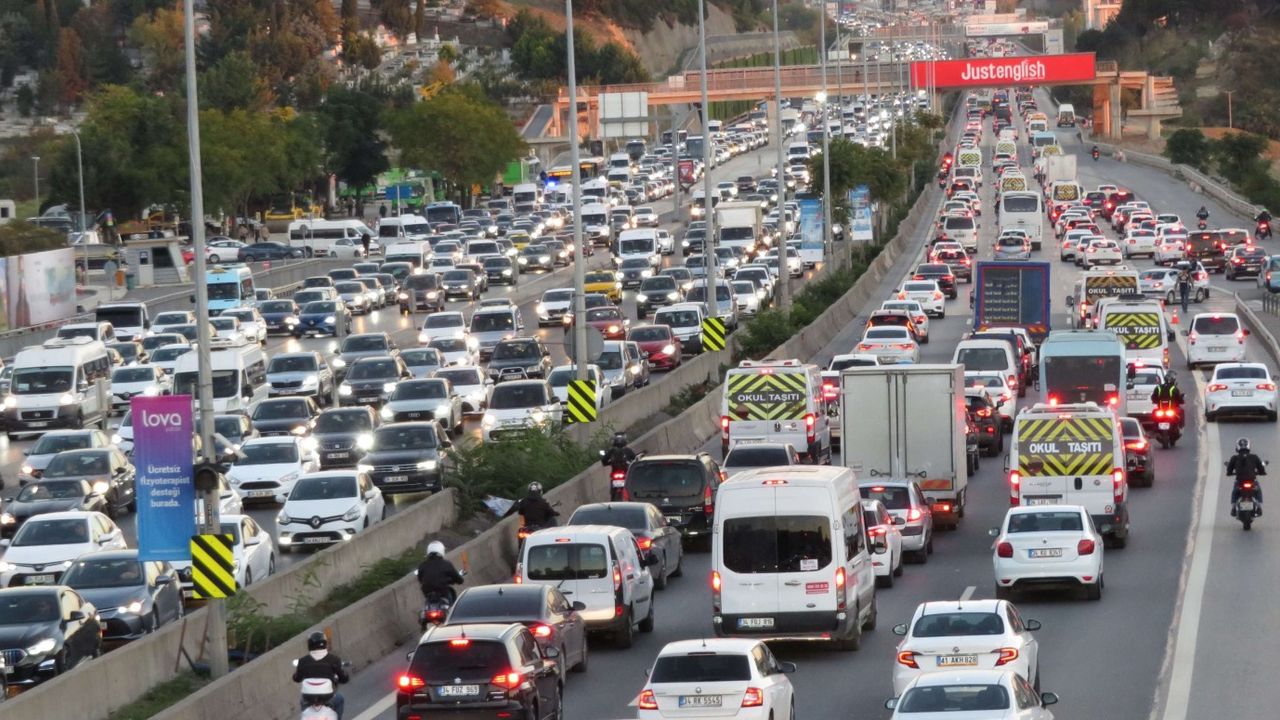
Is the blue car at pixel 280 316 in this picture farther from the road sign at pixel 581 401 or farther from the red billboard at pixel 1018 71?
the red billboard at pixel 1018 71

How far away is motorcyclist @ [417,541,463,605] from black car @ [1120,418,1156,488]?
53.3 feet

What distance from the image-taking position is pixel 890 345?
50.2m

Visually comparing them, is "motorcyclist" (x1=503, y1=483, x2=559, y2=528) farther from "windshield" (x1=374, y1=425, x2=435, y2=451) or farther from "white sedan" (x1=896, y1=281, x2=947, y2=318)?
"white sedan" (x1=896, y1=281, x2=947, y2=318)

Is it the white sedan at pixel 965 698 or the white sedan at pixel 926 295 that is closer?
the white sedan at pixel 965 698

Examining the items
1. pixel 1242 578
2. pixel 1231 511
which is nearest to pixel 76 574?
pixel 1242 578

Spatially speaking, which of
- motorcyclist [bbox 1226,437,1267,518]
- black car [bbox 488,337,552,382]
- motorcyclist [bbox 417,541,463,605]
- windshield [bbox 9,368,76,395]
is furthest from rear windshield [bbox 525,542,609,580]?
windshield [bbox 9,368,76,395]

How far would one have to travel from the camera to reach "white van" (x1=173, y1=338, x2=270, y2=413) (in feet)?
154

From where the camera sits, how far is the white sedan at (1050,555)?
27.4 m

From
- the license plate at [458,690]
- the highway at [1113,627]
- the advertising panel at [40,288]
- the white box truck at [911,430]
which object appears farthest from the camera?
the advertising panel at [40,288]

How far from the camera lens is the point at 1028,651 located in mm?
A: 20734

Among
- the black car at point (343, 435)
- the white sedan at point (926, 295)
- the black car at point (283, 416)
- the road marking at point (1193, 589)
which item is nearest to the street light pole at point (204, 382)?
the road marking at point (1193, 589)

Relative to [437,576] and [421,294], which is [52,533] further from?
[421,294]

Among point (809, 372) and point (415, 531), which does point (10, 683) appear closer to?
point (415, 531)

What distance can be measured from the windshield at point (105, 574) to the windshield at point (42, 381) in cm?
2315
